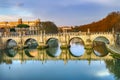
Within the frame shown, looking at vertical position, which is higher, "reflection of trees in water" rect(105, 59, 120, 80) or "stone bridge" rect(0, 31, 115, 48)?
"stone bridge" rect(0, 31, 115, 48)

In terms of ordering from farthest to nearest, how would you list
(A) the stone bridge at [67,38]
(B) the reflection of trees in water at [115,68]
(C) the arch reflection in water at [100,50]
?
(A) the stone bridge at [67,38] → (C) the arch reflection in water at [100,50] → (B) the reflection of trees in water at [115,68]

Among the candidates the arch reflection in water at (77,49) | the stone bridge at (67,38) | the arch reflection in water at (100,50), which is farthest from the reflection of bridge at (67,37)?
the arch reflection in water at (77,49)

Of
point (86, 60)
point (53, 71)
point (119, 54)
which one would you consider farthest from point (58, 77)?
point (86, 60)

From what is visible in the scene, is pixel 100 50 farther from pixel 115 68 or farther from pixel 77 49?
pixel 115 68

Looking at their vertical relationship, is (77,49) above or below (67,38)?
below

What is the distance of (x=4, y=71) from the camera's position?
25891mm

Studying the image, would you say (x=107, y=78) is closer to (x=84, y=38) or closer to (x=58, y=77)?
(x=58, y=77)

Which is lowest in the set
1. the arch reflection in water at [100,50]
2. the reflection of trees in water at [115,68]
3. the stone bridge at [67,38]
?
the arch reflection in water at [100,50]

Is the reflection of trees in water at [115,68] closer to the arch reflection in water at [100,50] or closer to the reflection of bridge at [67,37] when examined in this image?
the arch reflection in water at [100,50]

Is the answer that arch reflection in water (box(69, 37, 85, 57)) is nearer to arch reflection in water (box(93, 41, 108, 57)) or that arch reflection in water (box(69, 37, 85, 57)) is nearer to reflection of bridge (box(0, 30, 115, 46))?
reflection of bridge (box(0, 30, 115, 46))

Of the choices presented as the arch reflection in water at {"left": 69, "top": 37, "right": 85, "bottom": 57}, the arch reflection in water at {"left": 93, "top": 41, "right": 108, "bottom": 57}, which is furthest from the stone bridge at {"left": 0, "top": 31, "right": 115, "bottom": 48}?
the arch reflection in water at {"left": 69, "top": 37, "right": 85, "bottom": 57}

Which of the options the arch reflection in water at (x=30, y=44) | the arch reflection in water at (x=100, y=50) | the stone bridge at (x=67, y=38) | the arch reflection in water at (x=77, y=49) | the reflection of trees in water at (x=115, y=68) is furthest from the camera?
the arch reflection in water at (x=30, y=44)

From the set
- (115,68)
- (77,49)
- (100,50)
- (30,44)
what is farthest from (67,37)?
(115,68)

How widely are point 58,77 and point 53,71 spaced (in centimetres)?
→ 306
